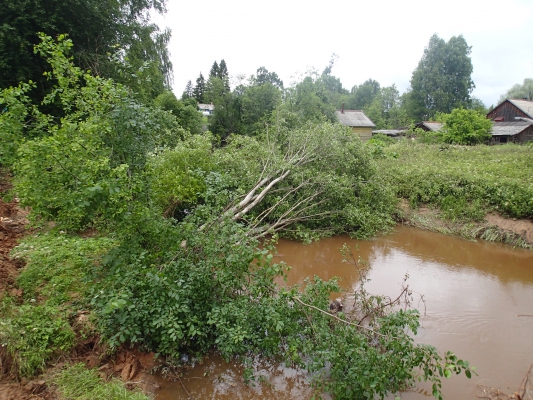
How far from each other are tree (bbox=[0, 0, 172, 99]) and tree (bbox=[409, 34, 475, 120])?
35.0 meters

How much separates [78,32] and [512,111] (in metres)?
31.7

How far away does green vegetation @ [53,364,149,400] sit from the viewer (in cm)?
301

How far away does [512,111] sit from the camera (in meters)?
27.8

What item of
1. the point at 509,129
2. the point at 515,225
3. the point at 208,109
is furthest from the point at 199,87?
the point at 515,225

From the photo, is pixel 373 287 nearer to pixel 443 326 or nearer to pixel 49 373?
pixel 443 326

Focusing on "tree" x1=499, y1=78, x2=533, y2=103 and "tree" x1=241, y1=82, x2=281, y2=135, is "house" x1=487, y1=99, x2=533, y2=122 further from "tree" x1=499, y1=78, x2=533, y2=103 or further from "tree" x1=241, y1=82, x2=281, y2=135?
"tree" x1=499, y1=78, x2=533, y2=103

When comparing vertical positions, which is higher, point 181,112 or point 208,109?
point 208,109

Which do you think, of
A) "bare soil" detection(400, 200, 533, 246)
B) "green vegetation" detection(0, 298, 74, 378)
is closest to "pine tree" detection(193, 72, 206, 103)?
"bare soil" detection(400, 200, 533, 246)

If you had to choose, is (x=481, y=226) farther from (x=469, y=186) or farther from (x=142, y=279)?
(x=142, y=279)

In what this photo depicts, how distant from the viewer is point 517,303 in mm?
5797

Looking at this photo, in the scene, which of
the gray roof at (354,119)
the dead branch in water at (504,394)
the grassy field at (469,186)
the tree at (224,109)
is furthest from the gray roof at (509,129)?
the dead branch in water at (504,394)

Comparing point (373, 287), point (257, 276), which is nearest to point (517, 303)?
point (373, 287)

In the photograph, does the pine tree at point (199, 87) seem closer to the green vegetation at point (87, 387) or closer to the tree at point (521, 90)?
the green vegetation at point (87, 387)

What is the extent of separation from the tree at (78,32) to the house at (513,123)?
2202cm
